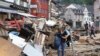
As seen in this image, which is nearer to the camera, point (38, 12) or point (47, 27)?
point (47, 27)

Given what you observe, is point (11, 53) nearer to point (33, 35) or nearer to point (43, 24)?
point (33, 35)

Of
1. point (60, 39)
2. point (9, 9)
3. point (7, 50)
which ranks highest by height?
point (7, 50)

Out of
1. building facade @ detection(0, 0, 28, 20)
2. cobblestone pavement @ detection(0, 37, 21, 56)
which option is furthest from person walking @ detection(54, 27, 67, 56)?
building facade @ detection(0, 0, 28, 20)

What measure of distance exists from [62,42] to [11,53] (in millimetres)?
4766

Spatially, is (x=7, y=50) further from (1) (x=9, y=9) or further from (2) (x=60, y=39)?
(1) (x=9, y=9)

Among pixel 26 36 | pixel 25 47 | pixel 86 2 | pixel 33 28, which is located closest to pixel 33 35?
pixel 26 36

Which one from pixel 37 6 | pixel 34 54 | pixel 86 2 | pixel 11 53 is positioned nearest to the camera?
pixel 11 53

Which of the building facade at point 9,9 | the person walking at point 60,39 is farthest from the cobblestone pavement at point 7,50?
the building facade at point 9,9

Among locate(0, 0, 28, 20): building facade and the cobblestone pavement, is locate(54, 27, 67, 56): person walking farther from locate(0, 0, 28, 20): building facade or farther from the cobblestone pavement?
locate(0, 0, 28, 20): building facade

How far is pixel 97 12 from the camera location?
239 ft

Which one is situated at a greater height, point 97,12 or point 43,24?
point 43,24

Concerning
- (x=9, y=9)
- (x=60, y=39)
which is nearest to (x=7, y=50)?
(x=60, y=39)

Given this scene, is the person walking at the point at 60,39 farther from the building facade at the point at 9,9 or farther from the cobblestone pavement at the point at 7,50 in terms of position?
the building facade at the point at 9,9

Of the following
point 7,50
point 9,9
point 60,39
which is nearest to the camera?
point 7,50
